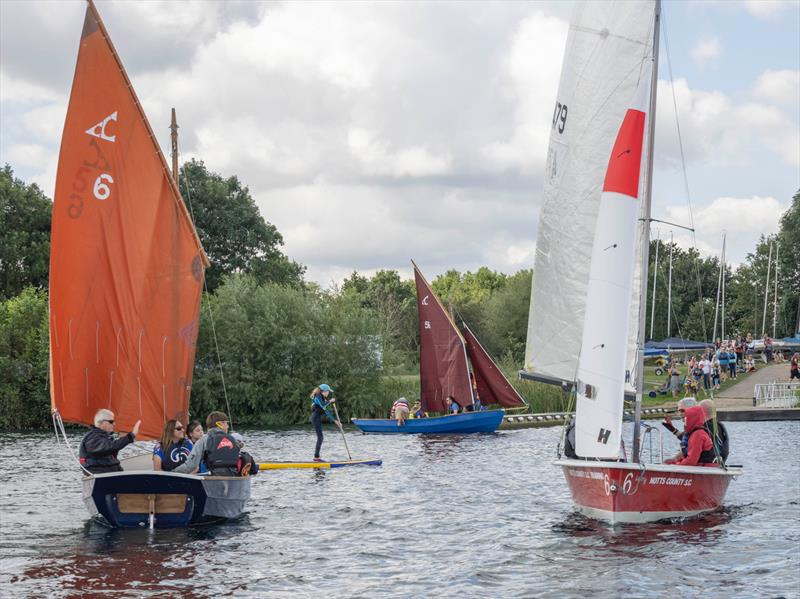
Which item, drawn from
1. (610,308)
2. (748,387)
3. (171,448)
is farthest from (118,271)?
(748,387)

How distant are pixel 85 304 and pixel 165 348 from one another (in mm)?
2206

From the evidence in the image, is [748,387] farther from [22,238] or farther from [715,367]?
[22,238]

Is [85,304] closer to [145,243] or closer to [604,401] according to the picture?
[145,243]

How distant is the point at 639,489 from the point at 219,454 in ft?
28.6

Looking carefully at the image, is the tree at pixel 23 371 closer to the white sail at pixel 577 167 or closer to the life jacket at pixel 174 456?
the white sail at pixel 577 167

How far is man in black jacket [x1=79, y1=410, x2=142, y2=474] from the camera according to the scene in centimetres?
2122

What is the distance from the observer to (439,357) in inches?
2126

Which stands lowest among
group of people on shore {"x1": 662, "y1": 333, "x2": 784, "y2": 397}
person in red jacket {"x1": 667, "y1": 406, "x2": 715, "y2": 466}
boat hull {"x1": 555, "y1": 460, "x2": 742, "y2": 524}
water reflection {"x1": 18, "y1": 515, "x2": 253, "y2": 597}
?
water reflection {"x1": 18, "y1": 515, "x2": 253, "y2": 597}

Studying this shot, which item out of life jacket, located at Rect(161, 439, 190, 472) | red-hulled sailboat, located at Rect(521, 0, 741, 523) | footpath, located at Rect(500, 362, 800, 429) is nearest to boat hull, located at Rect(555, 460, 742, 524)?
red-hulled sailboat, located at Rect(521, 0, 741, 523)

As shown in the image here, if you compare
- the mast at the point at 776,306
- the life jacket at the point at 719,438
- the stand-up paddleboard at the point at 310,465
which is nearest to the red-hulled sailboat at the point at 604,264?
the life jacket at the point at 719,438

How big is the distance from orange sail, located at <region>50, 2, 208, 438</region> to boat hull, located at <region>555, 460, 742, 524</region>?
947cm

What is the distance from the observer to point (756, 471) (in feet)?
110

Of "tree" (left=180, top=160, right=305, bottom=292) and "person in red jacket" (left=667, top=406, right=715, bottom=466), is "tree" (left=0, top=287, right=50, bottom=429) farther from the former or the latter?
"person in red jacket" (left=667, top=406, right=715, bottom=466)

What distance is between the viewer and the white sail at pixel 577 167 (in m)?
25.3
